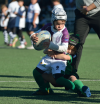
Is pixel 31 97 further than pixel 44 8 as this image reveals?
No

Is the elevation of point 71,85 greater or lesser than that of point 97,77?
greater

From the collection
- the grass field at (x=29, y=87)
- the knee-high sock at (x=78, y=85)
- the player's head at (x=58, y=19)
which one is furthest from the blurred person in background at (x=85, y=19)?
the knee-high sock at (x=78, y=85)

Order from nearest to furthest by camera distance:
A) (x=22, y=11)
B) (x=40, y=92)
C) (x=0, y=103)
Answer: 1. (x=0, y=103)
2. (x=40, y=92)
3. (x=22, y=11)

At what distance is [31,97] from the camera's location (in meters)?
4.59

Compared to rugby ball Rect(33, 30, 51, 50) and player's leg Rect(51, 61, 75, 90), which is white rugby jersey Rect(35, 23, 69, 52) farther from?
player's leg Rect(51, 61, 75, 90)

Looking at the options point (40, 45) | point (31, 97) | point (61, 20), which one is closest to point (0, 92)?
point (31, 97)

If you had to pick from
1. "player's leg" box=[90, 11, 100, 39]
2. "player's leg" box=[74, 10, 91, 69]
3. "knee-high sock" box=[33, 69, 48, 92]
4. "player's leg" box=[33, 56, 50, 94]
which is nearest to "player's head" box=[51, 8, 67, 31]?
"player's leg" box=[33, 56, 50, 94]

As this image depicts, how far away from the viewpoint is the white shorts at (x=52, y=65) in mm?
4660

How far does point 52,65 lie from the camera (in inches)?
185

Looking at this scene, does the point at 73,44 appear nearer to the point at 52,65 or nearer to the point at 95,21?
the point at 52,65

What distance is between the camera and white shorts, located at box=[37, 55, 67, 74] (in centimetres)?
466

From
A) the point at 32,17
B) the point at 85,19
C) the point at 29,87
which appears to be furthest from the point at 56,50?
the point at 32,17

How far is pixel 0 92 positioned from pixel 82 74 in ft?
8.10

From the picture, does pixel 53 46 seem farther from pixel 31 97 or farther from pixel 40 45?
pixel 31 97
